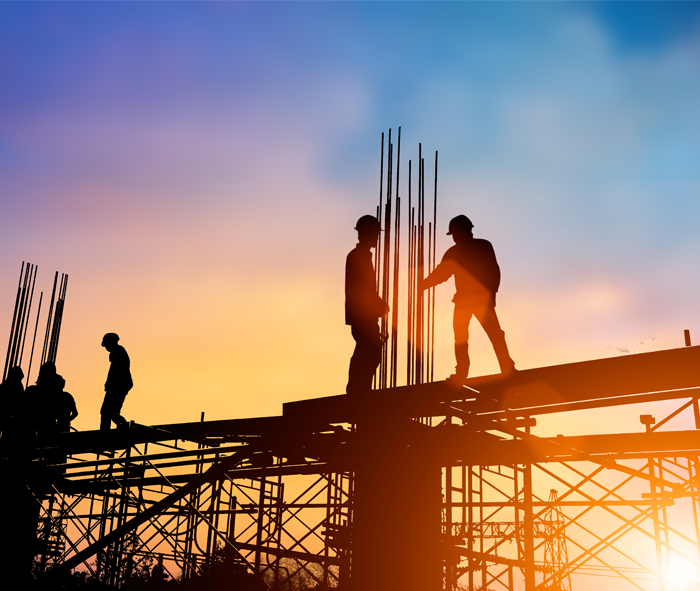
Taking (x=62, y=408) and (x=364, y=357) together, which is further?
(x=62, y=408)

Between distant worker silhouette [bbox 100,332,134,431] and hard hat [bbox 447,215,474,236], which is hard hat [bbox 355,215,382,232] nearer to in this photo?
hard hat [bbox 447,215,474,236]

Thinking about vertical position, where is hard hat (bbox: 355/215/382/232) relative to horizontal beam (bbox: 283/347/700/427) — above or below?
above

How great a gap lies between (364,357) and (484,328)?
52.9 inches

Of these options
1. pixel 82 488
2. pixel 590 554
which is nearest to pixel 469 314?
pixel 590 554

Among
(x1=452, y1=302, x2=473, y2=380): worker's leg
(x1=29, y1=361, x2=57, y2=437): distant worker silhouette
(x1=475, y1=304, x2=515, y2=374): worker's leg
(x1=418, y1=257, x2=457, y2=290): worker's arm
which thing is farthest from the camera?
(x1=29, y1=361, x2=57, y2=437): distant worker silhouette

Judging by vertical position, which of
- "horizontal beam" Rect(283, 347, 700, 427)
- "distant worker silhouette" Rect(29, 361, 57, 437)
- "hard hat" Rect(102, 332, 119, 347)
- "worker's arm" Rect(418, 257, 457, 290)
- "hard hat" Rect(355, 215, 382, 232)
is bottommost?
"horizontal beam" Rect(283, 347, 700, 427)

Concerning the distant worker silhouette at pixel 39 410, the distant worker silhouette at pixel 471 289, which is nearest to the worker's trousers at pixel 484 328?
the distant worker silhouette at pixel 471 289

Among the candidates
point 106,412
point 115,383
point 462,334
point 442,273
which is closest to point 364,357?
point 462,334

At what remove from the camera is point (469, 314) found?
23.4 feet

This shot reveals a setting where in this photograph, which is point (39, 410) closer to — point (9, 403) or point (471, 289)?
point (9, 403)

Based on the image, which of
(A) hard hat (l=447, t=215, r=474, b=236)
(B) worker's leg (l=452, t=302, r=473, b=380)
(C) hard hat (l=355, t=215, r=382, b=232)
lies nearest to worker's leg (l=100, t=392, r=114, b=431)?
(C) hard hat (l=355, t=215, r=382, b=232)

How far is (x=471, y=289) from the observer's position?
7.09 metres

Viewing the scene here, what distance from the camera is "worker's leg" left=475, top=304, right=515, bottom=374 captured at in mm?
6949

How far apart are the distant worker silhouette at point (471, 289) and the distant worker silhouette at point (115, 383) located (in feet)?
20.8
